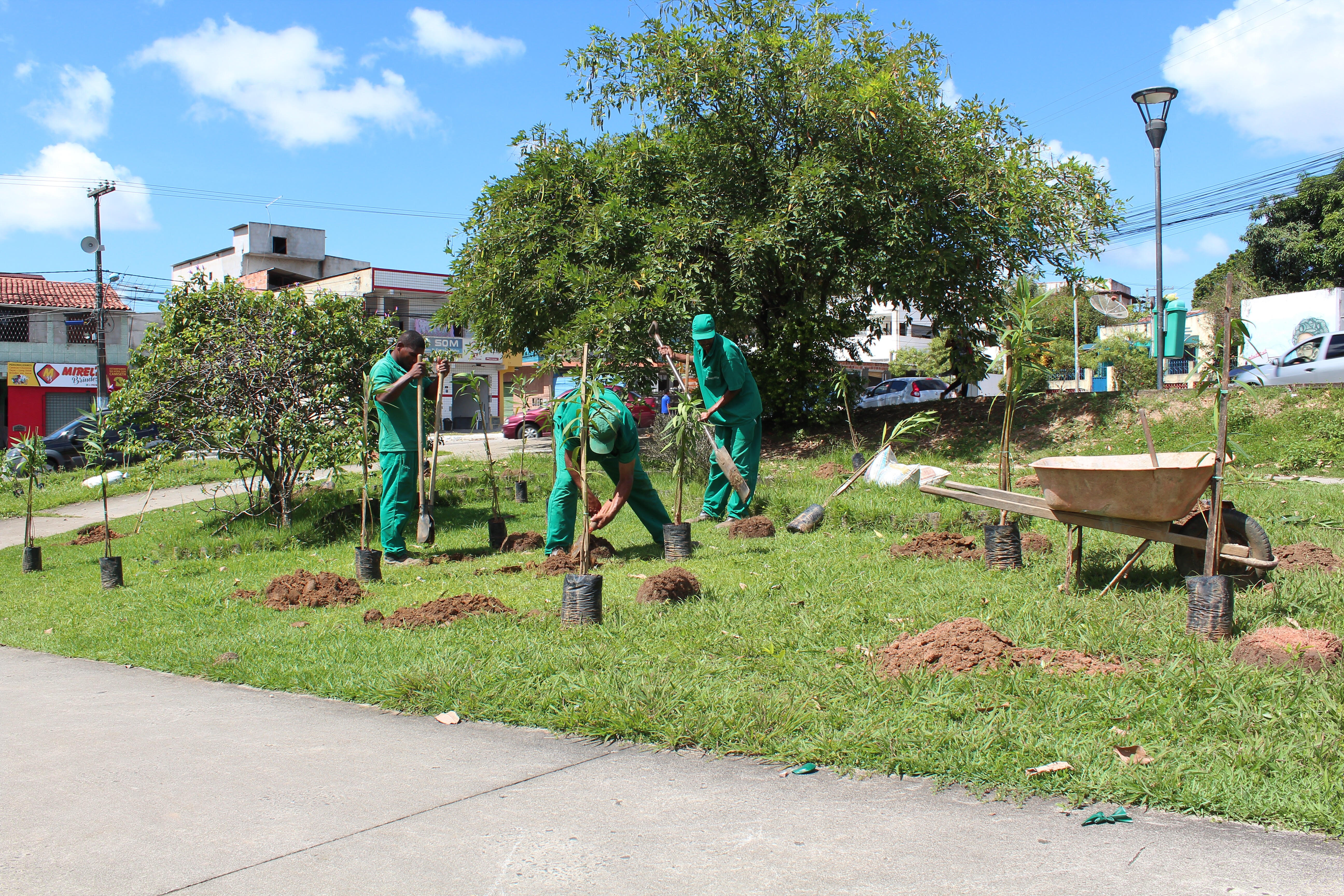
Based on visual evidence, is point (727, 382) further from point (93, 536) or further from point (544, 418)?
point (93, 536)

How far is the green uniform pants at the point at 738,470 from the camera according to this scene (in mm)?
9492

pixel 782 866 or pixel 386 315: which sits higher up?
pixel 386 315

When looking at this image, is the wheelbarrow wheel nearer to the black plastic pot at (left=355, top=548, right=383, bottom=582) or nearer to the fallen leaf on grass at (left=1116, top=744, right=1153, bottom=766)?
the fallen leaf on grass at (left=1116, top=744, right=1153, bottom=766)

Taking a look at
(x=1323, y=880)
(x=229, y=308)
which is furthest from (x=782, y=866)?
(x=229, y=308)

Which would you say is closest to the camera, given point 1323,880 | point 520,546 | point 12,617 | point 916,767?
point 1323,880

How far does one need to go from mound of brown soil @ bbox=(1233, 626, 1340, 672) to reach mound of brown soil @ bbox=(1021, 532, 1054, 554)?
9.27ft

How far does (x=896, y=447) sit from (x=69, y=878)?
47.0ft

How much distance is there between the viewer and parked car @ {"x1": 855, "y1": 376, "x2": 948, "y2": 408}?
3156 cm

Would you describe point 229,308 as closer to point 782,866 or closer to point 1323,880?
point 782,866

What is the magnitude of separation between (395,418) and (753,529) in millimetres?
3437

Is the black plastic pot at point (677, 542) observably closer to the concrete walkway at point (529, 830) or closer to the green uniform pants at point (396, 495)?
the green uniform pants at point (396, 495)

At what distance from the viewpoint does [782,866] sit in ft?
9.18

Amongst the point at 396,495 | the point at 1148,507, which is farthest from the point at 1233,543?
the point at 396,495

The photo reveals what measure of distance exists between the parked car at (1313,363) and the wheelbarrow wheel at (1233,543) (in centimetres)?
1586
